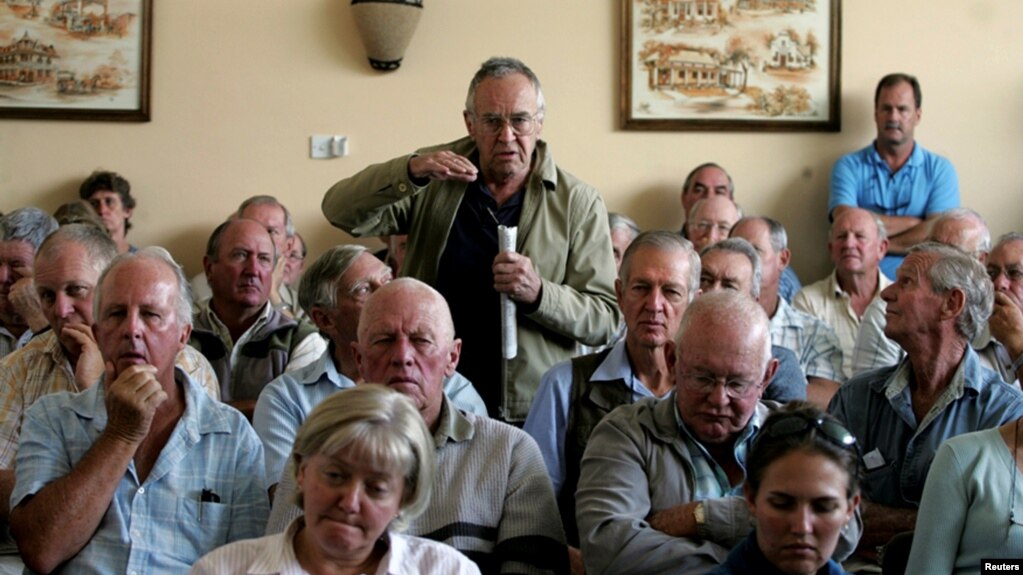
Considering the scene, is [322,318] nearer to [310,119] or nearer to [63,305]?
[63,305]

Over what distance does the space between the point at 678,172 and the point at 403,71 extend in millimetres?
1378

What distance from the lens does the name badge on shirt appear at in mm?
2961

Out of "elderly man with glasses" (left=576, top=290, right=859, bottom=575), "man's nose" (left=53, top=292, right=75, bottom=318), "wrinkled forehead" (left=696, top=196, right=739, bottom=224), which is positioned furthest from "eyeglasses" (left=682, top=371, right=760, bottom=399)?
"wrinkled forehead" (left=696, top=196, right=739, bottom=224)

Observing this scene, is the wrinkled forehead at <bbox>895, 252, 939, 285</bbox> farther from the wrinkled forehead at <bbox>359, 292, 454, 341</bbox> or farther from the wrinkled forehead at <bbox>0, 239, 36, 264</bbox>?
the wrinkled forehead at <bbox>0, 239, 36, 264</bbox>

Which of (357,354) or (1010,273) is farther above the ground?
(1010,273)

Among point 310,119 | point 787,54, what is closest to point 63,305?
point 310,119

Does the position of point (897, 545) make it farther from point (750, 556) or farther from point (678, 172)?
point (678, 172)

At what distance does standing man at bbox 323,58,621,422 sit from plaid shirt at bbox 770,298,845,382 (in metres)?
0.96

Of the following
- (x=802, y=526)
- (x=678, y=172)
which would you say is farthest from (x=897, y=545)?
(x=678, y=172)

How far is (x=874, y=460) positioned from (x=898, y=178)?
10.8 ft

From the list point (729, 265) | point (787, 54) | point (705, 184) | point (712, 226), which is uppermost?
point (787, 54)

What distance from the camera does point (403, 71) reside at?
6.00 m

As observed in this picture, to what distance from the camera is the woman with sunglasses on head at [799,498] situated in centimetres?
212

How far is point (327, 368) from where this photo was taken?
3.01 metres
